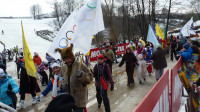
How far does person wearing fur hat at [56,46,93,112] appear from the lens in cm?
287

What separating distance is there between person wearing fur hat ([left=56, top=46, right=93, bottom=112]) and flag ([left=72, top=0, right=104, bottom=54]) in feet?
1.96

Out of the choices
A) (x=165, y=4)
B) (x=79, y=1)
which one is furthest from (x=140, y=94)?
(x=79, y=1)

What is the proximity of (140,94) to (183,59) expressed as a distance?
7.69 ft

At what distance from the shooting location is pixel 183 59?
4.91m

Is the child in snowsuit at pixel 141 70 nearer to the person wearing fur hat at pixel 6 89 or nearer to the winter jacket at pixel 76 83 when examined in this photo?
the winter jacket at pixel 76 83

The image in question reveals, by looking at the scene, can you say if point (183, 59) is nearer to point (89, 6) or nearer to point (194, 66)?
point (194, 66)

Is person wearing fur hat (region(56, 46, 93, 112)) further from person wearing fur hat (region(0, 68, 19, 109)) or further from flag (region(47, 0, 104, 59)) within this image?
person wearing fur hat (region(0, 68, 19, 109))

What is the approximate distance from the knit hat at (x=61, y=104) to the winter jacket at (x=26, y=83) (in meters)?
5.19

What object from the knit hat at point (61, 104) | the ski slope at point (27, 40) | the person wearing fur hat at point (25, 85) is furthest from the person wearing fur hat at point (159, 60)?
the ski slope at point (27, 40)

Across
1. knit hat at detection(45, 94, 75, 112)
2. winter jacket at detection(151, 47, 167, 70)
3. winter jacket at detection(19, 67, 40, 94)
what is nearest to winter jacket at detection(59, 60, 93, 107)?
knit hat at detection(45, 94, 75, 112)

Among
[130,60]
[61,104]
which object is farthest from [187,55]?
[61,104]

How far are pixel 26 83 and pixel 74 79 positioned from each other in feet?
12.4

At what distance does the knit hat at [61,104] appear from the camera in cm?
123

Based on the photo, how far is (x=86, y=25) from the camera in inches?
144
